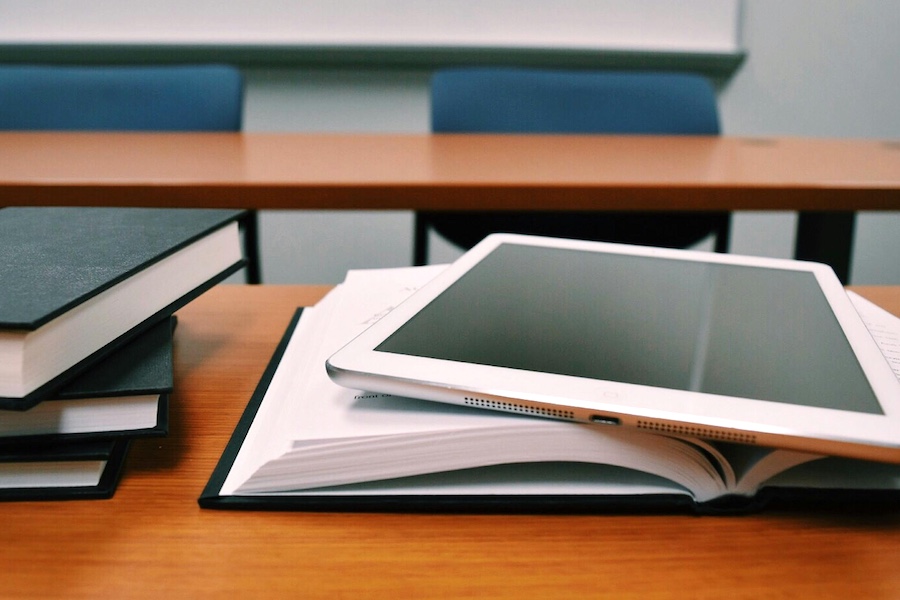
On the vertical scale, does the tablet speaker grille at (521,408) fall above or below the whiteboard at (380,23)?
below

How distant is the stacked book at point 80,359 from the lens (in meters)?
0.28

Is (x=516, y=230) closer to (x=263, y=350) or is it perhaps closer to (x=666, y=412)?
(x=263, y=350)

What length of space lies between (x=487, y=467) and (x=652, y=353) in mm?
97

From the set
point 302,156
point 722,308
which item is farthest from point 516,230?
point 722,308

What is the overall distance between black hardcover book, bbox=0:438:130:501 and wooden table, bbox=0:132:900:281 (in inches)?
20.1

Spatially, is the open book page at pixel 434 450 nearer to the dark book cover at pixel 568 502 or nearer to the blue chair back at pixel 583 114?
the dark book cover at pixel 568 502

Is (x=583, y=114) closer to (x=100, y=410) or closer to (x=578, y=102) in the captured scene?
(x=578, y=102)

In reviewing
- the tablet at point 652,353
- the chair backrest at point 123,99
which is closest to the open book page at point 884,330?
the tablet at point 652,353

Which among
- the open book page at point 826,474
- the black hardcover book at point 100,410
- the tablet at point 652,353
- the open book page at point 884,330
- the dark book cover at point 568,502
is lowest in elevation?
the dark book cover at point 568,502

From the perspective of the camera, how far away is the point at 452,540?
0.29 meters

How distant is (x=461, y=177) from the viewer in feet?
2.74

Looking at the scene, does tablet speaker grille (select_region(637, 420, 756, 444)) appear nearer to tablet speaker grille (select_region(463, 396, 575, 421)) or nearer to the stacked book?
tablet speaker grille (select_region(463, 396, 575, 421))

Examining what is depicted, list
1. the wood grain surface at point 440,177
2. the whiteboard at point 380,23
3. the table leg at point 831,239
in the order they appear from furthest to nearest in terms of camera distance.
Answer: the whiteboard at point 380,23, the table leg at point 831,239, the wood grain surface at point 440,177

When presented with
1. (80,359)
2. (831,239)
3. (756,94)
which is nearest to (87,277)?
(80,359)
